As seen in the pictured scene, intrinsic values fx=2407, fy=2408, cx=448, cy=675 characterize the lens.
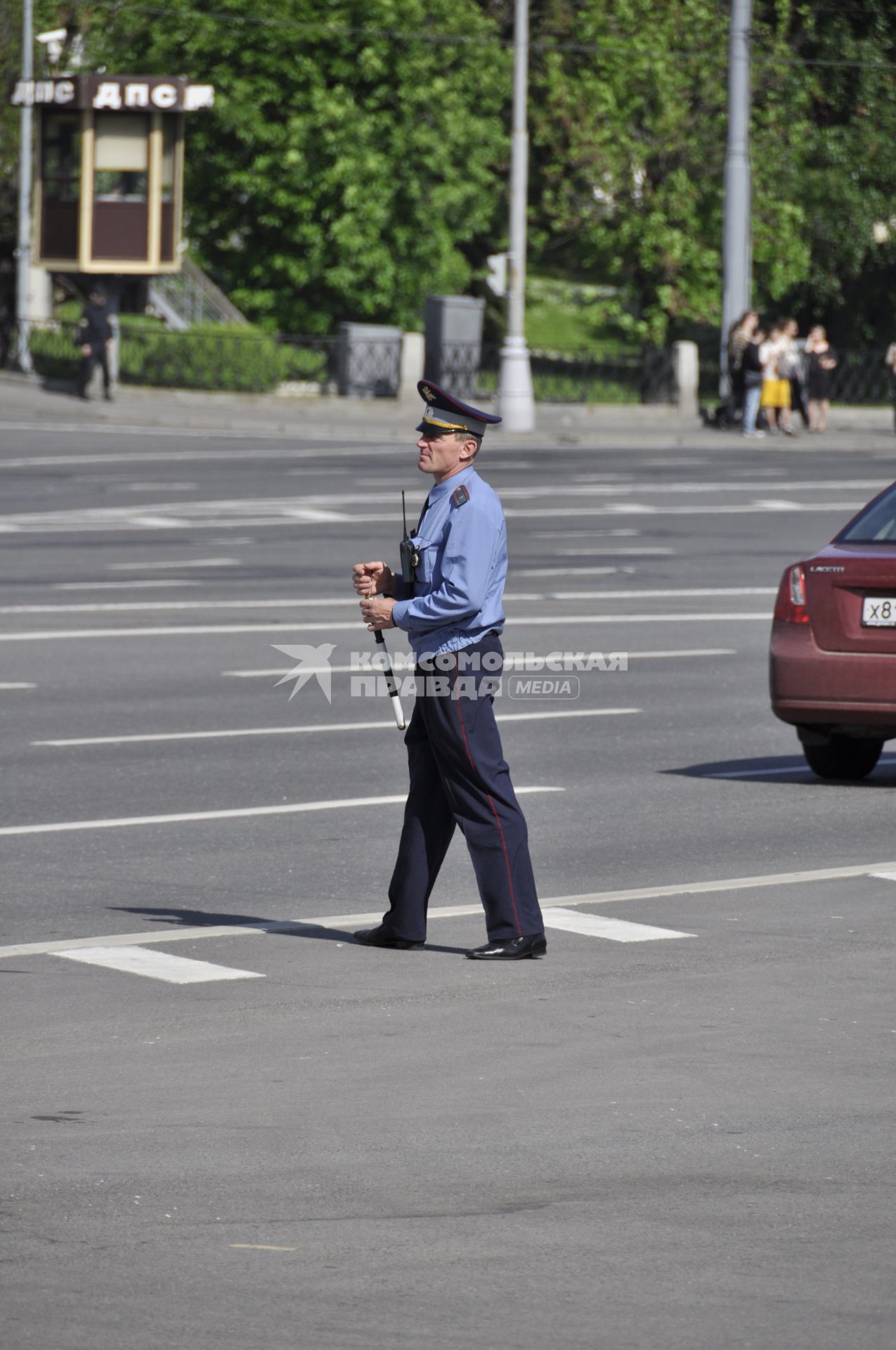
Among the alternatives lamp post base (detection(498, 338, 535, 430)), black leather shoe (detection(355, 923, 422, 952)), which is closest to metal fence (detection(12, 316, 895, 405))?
lamp post base (detection(498, 338, 535, 430))

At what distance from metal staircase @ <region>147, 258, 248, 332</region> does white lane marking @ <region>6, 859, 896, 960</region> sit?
1684 inches

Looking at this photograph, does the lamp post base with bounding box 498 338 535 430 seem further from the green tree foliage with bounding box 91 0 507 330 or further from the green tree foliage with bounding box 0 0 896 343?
the green tree foliage with bounding box 0 0 896 343

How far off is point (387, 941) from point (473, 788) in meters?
0.66

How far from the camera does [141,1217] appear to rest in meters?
5.14

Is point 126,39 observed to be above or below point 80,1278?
above

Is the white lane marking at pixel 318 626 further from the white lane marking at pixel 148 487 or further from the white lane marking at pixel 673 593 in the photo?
the white lane marking at pixel 148 487

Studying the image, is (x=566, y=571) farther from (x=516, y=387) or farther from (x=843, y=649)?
(x=516, y=387)

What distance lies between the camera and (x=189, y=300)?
52.3 meters

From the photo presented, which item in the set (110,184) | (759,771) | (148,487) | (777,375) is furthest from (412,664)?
(110,184)

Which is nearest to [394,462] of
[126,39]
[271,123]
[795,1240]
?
[271,123]

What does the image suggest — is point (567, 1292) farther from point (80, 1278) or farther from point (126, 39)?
point (126, 39)

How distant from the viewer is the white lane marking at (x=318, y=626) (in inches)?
680

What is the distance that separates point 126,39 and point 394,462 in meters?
20.6

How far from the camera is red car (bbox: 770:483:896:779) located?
1159cm
